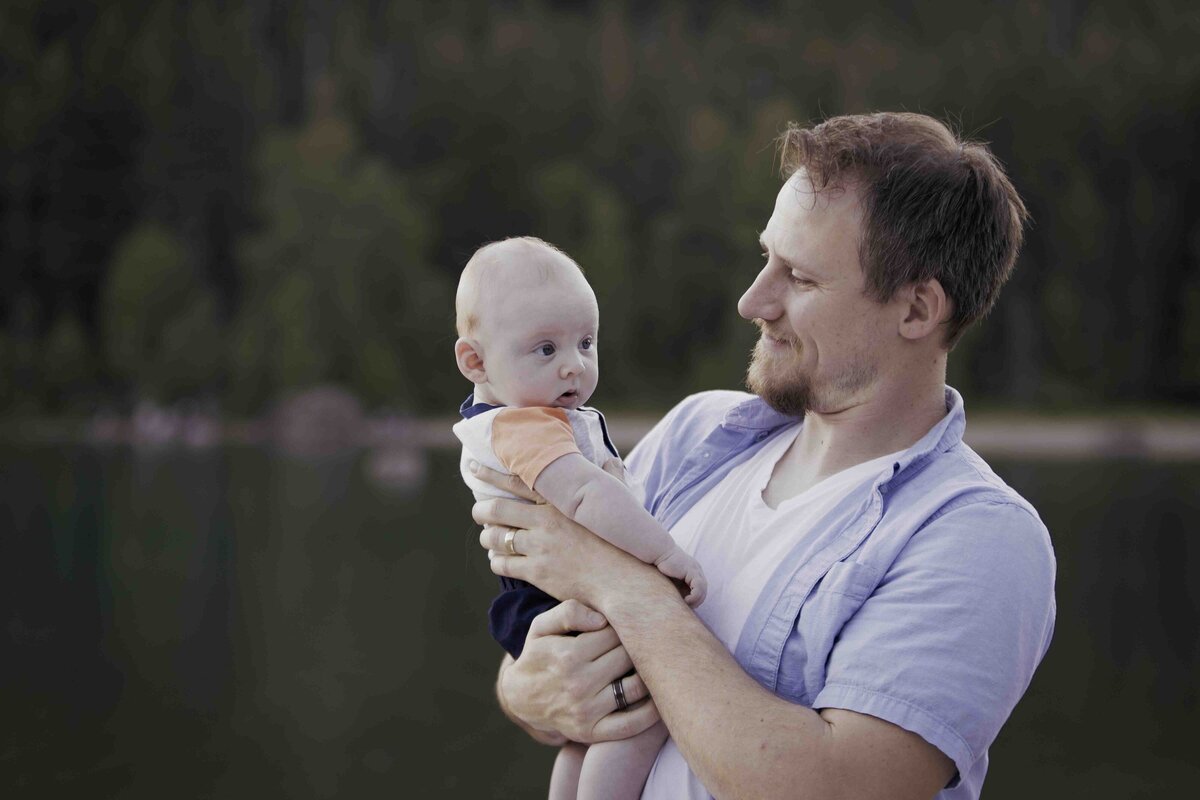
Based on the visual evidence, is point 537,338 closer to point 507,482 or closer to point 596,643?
point 507,482

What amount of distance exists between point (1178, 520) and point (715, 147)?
4860 millimetres

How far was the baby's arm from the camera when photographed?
113cm

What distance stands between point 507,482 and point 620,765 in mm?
266

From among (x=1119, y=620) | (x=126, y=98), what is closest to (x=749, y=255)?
(x=1119, y=620)

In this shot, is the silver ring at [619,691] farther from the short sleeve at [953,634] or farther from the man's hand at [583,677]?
the short sleeve at [953,634]

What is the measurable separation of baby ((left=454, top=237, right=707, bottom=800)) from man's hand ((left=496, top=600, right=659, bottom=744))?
0.02 m

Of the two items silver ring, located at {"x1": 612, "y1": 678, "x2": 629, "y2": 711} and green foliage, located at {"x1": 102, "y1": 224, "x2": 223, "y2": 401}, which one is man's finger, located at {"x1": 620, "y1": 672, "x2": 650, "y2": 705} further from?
green foliage, located at {"x1": 102, "y1": 224, "x2": 223, "y2": 401}

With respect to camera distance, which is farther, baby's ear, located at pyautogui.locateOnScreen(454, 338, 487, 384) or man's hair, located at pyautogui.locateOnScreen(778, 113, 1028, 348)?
baby's ear, located at pyautogui.locateOnScreen(454, 338, 487, 384)

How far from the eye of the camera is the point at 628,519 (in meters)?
1.13

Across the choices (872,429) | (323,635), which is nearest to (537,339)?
(872,429)

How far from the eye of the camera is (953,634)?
101 centimetres

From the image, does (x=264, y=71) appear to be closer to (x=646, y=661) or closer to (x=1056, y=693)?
(x=1056, y=693)

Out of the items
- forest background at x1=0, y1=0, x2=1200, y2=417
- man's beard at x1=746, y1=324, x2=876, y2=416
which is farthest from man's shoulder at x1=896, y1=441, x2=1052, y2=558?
forest background at x1=0, y1=0, x2=1200, y2=417

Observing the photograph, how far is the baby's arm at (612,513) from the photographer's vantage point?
1131 mm
